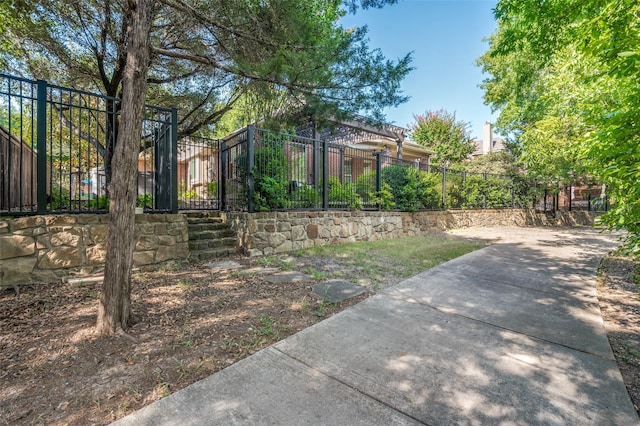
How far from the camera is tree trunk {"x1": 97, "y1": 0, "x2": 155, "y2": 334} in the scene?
2510mm

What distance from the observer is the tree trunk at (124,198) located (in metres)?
2.51

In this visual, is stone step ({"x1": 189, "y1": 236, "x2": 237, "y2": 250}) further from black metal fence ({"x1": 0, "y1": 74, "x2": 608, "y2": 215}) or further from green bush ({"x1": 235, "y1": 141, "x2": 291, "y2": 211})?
green bush ({"x1": 235, "y1": 141, "x2": 291, "y2": 211})

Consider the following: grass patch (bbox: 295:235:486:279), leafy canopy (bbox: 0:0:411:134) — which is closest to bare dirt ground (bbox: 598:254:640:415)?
grass patch (bbox: 295:235:486:279)

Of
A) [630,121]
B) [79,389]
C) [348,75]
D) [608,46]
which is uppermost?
[348,75]

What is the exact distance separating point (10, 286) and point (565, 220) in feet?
62.7

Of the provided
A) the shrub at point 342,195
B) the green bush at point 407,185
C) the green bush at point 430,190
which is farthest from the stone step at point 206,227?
the green bush at point 430,190

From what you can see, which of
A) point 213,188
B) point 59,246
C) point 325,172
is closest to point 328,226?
point 325,172

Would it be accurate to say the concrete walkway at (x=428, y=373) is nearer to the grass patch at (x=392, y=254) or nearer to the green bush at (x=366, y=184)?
the grass patch at (x=392, y=254)

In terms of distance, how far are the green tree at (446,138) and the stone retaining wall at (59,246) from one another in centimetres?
2160

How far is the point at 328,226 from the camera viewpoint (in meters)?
7.31

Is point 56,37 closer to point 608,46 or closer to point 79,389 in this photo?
point 79,389

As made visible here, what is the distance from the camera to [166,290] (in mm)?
3688

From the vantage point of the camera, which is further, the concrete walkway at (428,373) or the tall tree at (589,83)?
the tall tree at (589,83)

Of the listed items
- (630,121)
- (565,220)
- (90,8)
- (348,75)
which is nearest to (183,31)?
(90,8)
